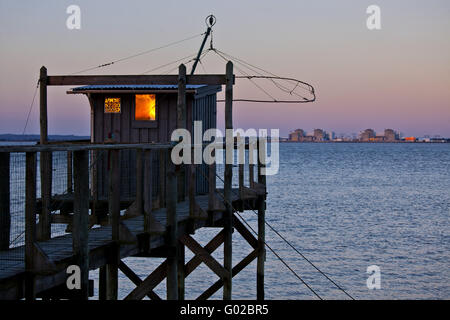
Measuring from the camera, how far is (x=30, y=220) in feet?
21.3

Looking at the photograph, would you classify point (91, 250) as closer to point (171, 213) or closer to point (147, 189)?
point (147, 189)

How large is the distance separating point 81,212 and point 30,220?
0.77 m

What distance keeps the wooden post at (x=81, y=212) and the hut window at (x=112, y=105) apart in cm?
821

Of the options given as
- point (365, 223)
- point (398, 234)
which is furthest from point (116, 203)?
point (365, 223)

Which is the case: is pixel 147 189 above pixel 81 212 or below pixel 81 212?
above

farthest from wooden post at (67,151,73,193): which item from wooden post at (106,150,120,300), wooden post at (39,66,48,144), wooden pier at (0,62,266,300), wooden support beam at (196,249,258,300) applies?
wooden post at (106,150,120,300)

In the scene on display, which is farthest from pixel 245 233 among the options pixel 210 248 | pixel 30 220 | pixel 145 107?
pixel 30 220

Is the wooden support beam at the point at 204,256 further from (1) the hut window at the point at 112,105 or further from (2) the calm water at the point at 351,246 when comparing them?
(2) the calm water at the point at 351,246

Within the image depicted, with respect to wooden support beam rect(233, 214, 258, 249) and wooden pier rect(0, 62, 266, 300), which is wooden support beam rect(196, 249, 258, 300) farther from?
wooden support beam rect(233, 214, 258, 249)

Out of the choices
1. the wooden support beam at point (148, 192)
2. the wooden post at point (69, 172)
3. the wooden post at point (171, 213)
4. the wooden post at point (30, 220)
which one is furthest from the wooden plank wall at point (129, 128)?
the wooden post at point (30, 220)

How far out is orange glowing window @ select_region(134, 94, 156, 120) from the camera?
15.1m

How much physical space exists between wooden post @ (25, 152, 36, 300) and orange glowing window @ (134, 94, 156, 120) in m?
8.67
